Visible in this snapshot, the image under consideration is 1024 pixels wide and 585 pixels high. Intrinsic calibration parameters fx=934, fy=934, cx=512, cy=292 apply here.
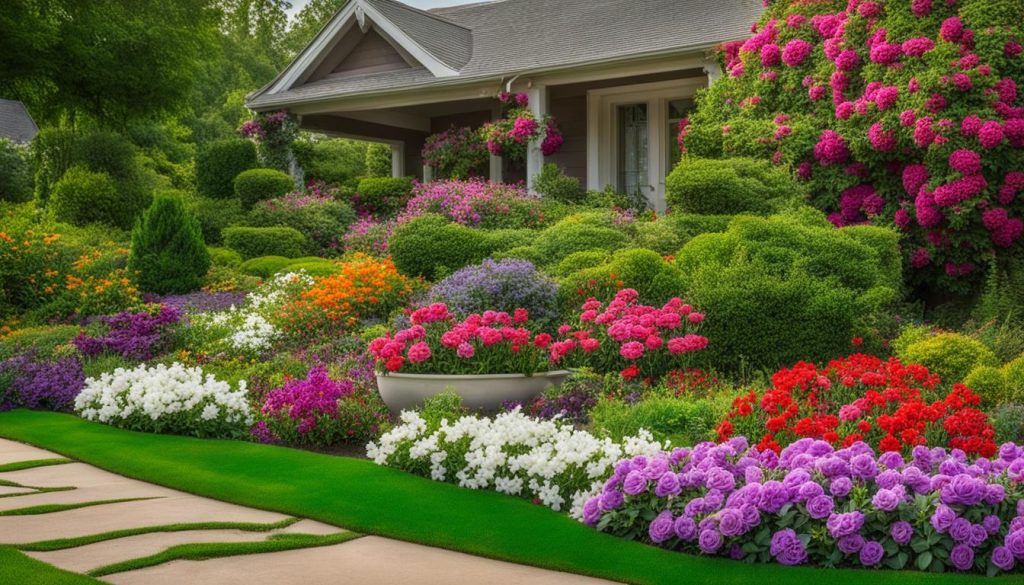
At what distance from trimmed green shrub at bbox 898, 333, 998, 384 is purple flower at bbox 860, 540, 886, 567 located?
3399 millimetres

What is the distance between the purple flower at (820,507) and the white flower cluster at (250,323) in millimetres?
6850

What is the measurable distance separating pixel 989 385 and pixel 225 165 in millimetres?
16438

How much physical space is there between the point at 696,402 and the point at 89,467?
4.14 meters

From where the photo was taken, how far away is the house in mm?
15523

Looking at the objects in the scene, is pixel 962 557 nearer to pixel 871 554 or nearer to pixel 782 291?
pixel 871 554

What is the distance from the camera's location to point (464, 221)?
14125mm

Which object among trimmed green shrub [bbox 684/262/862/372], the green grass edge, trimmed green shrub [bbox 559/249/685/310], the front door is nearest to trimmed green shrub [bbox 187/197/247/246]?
the front door

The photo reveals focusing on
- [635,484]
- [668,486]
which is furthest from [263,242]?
[668,486]

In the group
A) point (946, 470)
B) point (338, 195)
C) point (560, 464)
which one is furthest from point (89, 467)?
point (338, 195)

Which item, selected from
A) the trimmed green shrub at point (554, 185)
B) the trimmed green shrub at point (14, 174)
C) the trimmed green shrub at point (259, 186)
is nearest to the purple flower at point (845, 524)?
the trimmed green shrub at point (554, 185)

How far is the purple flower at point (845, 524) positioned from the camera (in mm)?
4180

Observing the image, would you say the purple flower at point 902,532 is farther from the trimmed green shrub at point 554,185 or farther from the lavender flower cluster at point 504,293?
the trimmed green shrub at point 554,185

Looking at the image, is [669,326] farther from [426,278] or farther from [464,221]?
[464,221]

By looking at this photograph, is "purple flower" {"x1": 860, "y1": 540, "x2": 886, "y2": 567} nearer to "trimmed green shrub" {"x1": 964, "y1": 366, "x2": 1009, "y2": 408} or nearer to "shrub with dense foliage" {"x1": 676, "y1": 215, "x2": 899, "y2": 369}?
"trimmed green shrub" {"x1": 964, "y1": 366, "x2": 1009, "y2": 408}
